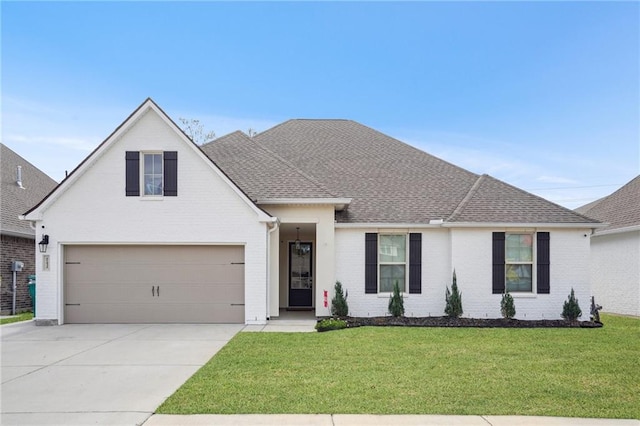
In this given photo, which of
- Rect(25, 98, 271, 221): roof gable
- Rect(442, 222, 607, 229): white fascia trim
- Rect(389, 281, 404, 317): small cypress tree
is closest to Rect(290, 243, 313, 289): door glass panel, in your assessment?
Rect(389, 281, 404, 317): small cypress tree

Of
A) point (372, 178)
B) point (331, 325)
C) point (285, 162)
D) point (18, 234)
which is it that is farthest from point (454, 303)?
point (18, 234)

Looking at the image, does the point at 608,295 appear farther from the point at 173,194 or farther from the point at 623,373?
the point at 173,194

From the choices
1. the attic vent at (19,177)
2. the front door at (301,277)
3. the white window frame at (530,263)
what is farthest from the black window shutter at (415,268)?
the attic vent at (19,177)

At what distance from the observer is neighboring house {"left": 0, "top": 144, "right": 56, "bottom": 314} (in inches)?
644

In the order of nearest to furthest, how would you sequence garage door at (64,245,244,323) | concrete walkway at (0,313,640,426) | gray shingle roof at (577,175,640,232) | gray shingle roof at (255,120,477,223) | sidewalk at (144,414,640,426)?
sidewalk at (144,414,640,426)
concrete walkway at (0,313,640,426)
garage door at (64,245,244,323)
gray shingle roof at (255,120,477,223)
gray shingle roof at (577,175,640,232)

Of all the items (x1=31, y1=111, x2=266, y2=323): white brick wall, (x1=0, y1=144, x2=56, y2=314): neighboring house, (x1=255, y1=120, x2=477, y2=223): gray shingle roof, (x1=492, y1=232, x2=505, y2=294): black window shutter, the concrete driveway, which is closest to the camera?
the concrete driveway

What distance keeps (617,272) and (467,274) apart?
25.9ft

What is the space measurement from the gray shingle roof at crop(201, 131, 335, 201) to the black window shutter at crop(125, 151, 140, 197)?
8.79 feet

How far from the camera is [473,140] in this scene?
1105 inches

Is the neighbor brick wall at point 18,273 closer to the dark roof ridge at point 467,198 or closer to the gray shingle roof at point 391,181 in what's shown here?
the gray shingle roof at point 391,181

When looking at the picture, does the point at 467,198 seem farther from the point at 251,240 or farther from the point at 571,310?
the point at 251,240

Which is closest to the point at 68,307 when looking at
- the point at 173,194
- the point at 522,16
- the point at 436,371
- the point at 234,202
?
the point at 173,194

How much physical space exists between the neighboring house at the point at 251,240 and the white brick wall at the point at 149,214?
3cm

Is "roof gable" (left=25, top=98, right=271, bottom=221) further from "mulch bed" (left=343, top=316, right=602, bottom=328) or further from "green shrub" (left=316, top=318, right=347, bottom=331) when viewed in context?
"mulch bed" (left=343, top=316, right=602, bottom=328)
